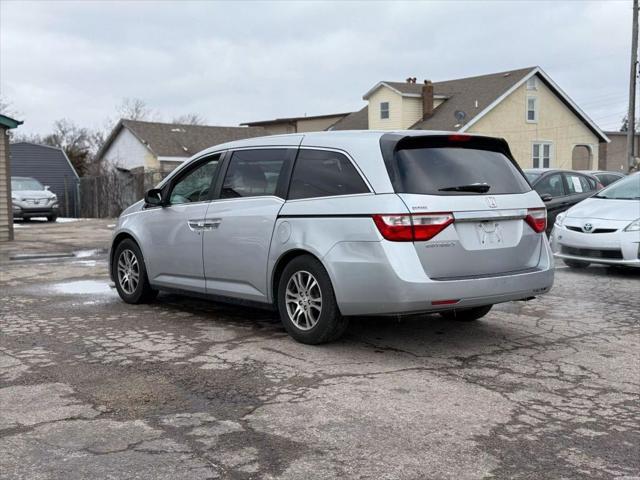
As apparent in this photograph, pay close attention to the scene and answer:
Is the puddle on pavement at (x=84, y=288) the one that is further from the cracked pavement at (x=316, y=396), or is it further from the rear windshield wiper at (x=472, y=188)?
the rear windshield wiper at (x=472, y=188)

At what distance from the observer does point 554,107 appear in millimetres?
39688

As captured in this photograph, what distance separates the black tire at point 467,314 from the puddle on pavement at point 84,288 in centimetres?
423

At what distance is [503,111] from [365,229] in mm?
34123

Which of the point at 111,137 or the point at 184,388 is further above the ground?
the point at 111,137

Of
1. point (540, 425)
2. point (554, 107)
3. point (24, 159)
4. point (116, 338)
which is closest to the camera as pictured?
point (540, 425)

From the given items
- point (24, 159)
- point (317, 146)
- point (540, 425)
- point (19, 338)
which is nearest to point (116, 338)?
point (19, 338)

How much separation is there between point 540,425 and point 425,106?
3534cm

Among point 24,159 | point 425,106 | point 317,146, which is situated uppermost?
point 425,106

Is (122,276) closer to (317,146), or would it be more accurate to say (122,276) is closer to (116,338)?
(116,338)

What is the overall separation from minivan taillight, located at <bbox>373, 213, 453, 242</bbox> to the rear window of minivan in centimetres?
22

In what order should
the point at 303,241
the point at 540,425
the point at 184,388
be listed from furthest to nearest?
the point at 303,241, the point at 184,388, the point at 540,425

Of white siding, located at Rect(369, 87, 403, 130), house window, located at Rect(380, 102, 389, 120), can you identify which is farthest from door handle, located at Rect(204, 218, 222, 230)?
house window, located at Rect(380, 102, 389, 120)

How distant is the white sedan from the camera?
9.76 m

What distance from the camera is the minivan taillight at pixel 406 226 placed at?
529cm
